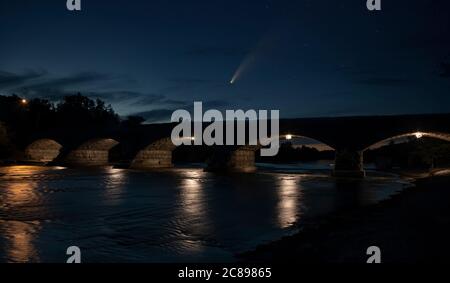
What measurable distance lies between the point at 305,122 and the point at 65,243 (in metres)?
42.2

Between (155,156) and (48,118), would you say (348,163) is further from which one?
(48,118)

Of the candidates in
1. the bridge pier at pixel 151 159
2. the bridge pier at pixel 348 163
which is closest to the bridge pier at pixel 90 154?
the bridge pier at pixel 151 159

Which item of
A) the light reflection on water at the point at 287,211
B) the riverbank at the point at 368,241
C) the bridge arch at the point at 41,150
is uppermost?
the bridge arch at the point at 41,150

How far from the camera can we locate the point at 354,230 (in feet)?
39.3

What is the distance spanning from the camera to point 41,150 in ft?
267

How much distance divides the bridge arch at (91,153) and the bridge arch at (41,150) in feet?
21.8

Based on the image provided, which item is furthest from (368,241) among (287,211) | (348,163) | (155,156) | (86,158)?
(86,158)

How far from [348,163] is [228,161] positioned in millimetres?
17047

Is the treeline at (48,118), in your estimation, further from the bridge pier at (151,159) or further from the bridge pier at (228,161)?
the bridge pier at (228,161)

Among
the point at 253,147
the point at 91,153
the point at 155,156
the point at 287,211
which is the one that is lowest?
the point at 287,211

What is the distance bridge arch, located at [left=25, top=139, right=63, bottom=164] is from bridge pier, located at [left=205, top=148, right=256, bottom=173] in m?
34.4

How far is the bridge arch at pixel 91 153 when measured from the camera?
7169 centimetres
